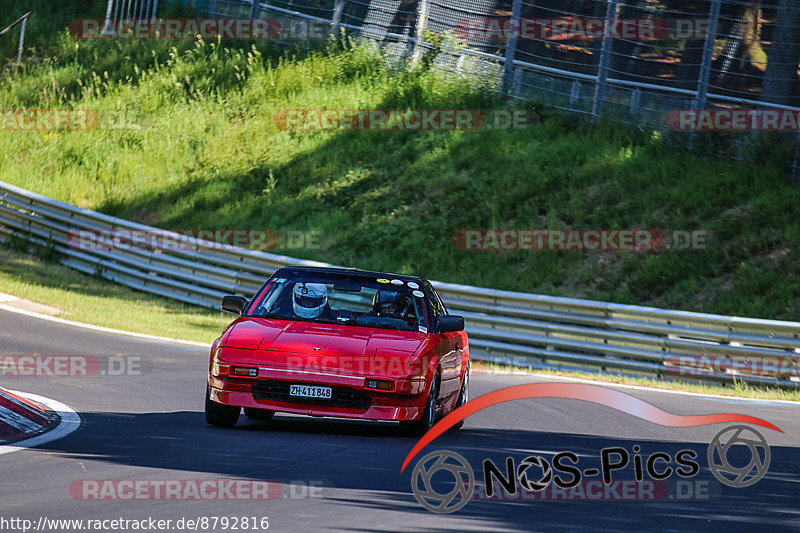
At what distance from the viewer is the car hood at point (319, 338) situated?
31.8 ft

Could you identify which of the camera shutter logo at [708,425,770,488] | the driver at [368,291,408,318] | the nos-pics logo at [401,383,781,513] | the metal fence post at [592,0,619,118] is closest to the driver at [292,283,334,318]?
the driver at [368,291,408,318]

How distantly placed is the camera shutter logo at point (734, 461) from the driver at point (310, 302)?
3596mm

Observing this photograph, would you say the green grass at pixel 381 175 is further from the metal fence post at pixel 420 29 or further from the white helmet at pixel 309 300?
the white helmet at pixel 309 300

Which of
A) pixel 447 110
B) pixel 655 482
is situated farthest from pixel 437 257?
pixel 655 482

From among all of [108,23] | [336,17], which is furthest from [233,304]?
[108,23]

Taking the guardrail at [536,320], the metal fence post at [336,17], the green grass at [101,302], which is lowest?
the green grass at [101,302]

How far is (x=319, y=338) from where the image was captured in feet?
32.5

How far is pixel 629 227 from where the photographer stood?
22234 millimetres

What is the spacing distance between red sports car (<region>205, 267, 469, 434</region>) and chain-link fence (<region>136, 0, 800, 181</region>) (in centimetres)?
1378

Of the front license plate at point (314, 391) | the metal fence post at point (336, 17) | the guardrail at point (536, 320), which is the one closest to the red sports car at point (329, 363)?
the front license plate at point (314, 391)

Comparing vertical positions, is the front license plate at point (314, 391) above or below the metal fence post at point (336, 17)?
below

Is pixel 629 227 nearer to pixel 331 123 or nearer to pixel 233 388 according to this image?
pixel 331 123

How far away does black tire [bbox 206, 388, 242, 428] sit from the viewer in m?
9.86

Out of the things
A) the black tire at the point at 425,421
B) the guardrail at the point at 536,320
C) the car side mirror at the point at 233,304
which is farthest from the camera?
the guardrail at the point at 536,320
